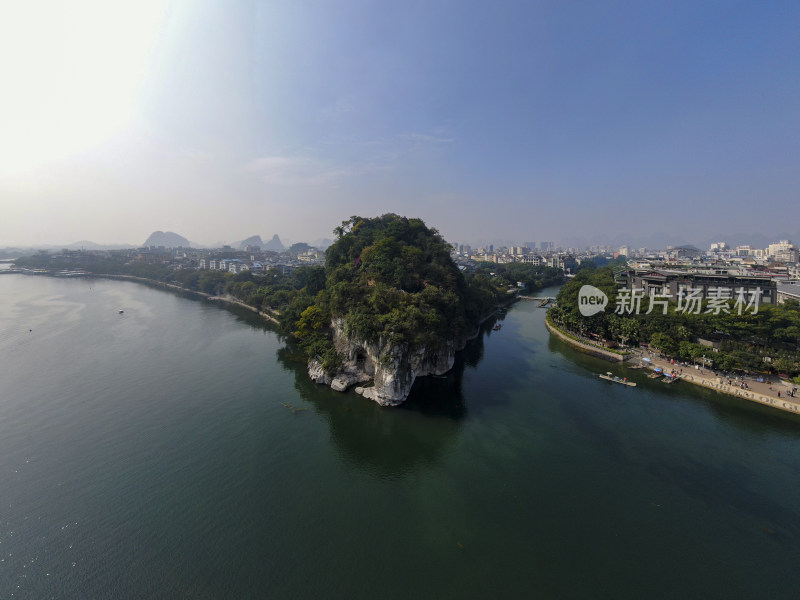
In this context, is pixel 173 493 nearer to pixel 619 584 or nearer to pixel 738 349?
pixel 619 584

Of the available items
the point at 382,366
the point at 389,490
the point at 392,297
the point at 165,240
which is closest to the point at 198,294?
the point at 392,297

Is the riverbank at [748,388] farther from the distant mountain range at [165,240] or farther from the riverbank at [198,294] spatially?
the distant mountain range at [165,240]

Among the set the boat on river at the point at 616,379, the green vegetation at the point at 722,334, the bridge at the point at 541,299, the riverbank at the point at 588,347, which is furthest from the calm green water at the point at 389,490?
the bridge at the point at 541,299

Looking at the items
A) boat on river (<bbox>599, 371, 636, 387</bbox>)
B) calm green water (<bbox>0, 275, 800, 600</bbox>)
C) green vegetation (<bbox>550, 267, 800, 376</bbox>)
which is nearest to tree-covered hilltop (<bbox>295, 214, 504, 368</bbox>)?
calm green water (<bbox>0, 275, 800, 600</bbox>)

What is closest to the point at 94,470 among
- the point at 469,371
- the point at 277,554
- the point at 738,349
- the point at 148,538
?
the point at 148,538

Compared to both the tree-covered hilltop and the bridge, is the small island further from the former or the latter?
the bridge

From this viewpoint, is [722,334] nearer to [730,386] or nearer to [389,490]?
[730,386]
